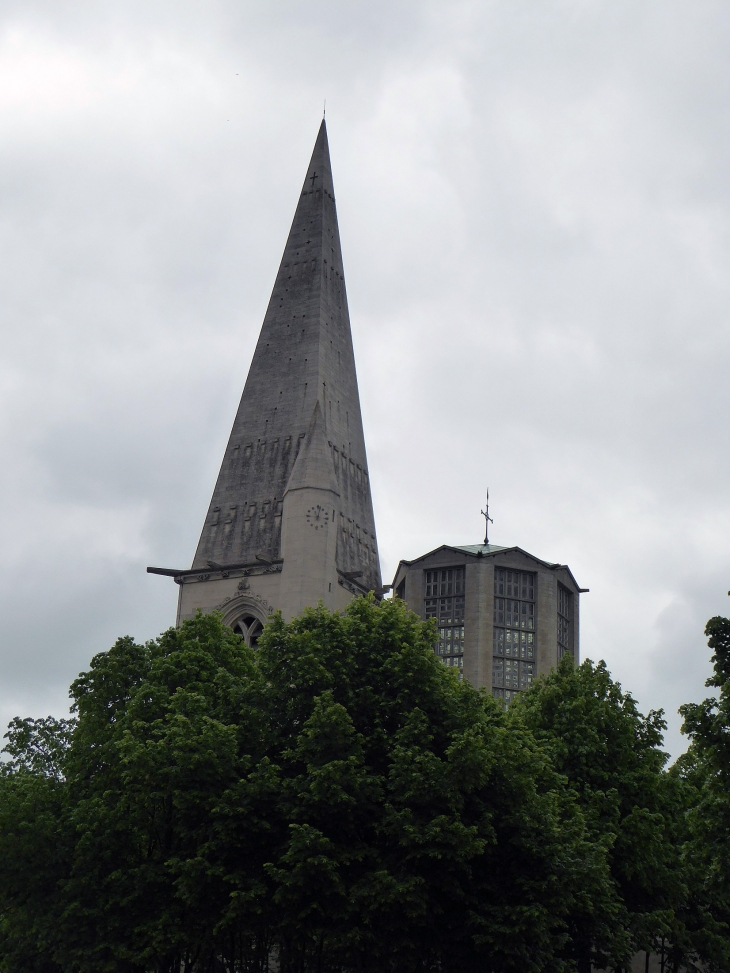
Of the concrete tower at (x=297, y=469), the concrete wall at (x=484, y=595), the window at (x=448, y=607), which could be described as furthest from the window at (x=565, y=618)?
the concrete tower at (x=297, y=469)

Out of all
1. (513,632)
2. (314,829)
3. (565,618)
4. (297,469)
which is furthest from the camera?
(565,618)

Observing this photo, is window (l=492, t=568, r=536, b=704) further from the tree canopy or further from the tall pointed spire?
the tree canopy

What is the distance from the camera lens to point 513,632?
285 feet

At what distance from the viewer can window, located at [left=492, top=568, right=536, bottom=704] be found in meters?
85.4

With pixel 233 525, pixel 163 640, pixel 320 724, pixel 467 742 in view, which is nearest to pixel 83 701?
pixel 163 640

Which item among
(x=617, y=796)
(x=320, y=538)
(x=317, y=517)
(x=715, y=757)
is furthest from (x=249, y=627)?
(x=715, y=757)

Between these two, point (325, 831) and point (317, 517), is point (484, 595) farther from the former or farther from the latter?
point (325, 831)

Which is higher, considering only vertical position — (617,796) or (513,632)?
(513,632)

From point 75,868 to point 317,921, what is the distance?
7741mm

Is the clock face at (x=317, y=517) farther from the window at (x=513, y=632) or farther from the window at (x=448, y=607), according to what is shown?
the window at (x=513, y=632)

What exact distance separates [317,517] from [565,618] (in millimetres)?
20727

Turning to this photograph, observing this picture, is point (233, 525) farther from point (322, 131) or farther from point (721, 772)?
point (721, 772)

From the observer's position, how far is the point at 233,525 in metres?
85.6

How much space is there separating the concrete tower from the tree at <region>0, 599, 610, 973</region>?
38473mm
